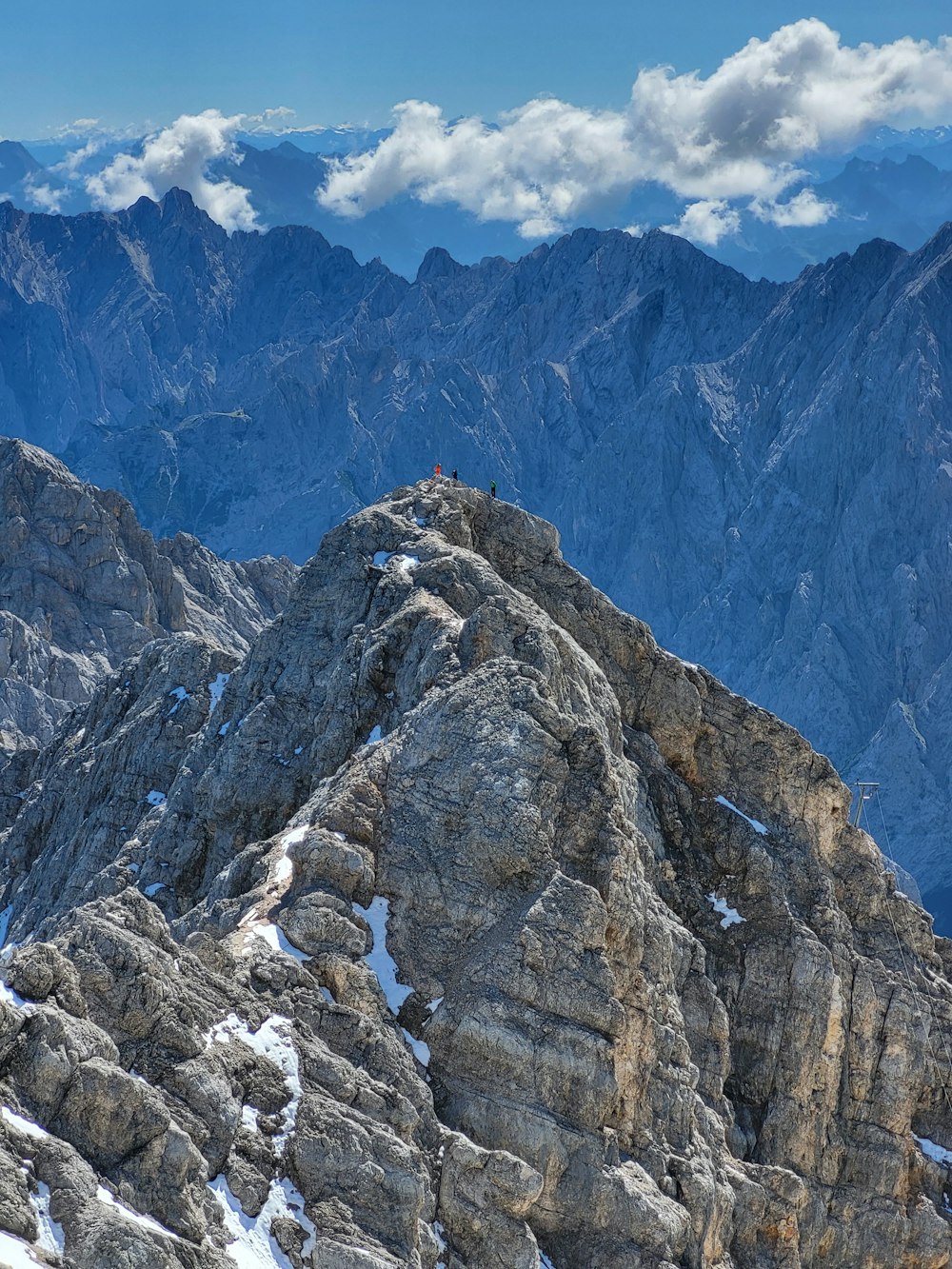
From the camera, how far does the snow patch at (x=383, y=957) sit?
50812 millimetres

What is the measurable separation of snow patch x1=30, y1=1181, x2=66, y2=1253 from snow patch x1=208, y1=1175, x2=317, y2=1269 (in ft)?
17.4

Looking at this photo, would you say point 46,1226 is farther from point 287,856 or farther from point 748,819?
point 748,819

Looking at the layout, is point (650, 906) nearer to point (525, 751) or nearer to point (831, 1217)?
point (525, 751)

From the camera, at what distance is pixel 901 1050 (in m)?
68.1

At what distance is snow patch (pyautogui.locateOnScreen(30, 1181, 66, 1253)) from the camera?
34.3 m

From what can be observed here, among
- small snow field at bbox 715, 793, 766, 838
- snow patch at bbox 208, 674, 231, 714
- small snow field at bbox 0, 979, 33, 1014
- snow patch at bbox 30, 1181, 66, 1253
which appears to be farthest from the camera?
snow patch at bbox 208, 674, 231, 714

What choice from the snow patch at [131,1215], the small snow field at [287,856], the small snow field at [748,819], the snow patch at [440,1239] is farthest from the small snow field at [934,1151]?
the snow patch at [131,1215]

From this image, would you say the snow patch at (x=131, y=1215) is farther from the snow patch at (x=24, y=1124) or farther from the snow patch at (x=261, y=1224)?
the snow patch at (x=261, y=1224)

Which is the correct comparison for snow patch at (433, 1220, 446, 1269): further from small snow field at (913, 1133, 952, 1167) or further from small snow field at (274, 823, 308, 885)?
small snow field at (913, 1133, 952, 1167)

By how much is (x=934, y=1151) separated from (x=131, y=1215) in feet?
137

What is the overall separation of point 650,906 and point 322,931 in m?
12.8

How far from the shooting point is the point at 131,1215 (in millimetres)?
36438

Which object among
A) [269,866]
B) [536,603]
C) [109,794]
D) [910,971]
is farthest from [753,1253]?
[109,794]

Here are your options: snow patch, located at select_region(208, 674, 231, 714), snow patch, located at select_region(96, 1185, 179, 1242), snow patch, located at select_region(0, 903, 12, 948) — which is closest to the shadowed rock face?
snow patch, located at select_region(96, 1185, 179, 1242)
